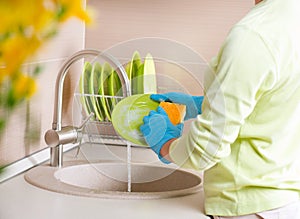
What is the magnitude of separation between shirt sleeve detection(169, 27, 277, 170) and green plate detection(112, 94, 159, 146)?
1.13ft

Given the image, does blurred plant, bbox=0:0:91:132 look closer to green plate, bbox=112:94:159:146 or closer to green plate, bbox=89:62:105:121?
green plate, bbox=112:94:159:146

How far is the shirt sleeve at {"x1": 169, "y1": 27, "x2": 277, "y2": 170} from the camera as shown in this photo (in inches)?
41.5

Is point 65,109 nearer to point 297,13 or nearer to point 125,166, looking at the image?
point 125,166

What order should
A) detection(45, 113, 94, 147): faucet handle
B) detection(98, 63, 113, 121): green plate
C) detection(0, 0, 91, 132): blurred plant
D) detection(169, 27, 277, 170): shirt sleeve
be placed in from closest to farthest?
detection(0, 0, 91, 132): blurred plant, detection(169, 27, 277, 170): shirt sleeve, detection(45, 113, 94, 147): faucet handle, detection(98, 63, 113, 121): green plate

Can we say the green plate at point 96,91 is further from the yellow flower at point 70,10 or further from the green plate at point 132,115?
the yellow flower at point 70,10

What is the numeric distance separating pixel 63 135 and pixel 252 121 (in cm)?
67

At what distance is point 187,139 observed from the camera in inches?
45.6

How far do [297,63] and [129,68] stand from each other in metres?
0.78

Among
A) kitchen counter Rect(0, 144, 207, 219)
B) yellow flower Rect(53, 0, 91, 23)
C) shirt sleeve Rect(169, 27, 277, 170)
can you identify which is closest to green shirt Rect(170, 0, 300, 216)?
shirt sleeve Rect(169, 27, 277, 170)

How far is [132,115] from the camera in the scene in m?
1.48

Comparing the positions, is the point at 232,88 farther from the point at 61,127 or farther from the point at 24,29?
the point at 24,29

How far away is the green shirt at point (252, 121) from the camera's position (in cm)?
106

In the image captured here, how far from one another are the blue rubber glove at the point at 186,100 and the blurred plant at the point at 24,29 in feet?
4.13

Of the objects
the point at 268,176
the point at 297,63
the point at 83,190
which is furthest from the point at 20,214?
the point at 297,63
